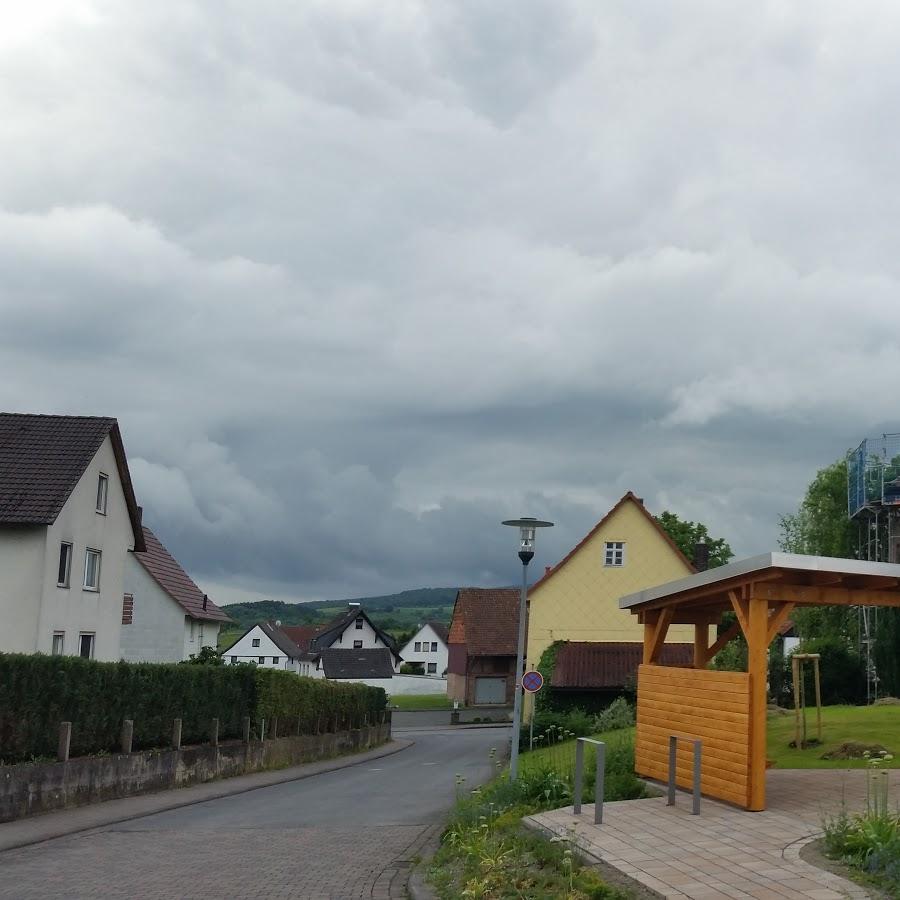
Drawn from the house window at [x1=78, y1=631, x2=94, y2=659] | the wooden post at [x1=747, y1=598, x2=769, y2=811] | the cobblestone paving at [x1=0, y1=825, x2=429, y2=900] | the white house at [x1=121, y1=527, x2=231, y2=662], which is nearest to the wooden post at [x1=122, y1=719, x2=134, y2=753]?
the cobblestone paving at [x1=0, y1=825, x2=429, y2=900]

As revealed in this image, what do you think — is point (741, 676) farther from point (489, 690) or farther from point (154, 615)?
point (489, 690)

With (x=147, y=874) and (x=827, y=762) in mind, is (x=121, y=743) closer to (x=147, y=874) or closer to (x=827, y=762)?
(x=147, y=874)

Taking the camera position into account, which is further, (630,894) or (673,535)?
(673,535)

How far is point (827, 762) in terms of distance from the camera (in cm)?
2033

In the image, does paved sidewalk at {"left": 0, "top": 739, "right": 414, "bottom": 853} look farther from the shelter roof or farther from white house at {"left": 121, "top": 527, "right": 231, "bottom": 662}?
white house at {"left": 121, "top": 527, "right": 231, "bottom": 662}

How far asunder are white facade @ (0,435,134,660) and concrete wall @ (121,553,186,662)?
1140cm

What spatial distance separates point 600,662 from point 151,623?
1977 centimetres

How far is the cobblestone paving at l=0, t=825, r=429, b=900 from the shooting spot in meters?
11.8

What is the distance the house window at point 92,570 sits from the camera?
115 ft

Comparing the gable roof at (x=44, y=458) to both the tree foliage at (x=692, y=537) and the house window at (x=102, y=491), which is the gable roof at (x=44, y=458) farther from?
the tree foliage at (x=692, y=537)

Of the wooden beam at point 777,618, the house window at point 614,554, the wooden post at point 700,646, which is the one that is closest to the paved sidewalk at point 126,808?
the wooden post at point 700,646

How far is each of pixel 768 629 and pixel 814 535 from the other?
51.8 metres

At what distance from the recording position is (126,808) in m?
21.2

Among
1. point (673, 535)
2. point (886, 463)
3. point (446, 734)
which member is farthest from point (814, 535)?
point (446, 734)
